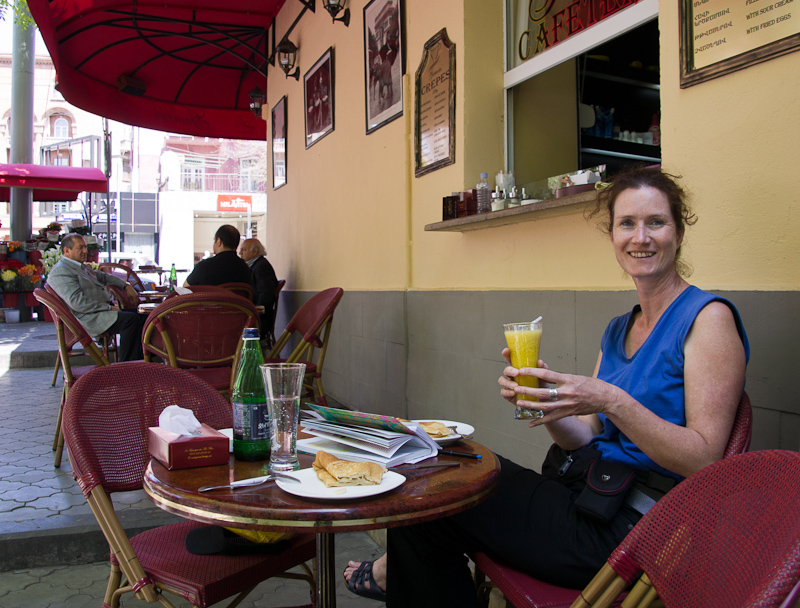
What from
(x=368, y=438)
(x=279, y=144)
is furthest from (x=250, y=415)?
(x=279, y=144)

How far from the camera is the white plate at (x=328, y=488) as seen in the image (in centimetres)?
103

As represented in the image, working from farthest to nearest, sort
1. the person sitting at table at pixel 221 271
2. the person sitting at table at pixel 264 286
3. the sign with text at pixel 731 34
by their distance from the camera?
the person sitting at table at pixel 264 286
the person sitting at table at pixel 221 271
the sign with text at pixel 731 34

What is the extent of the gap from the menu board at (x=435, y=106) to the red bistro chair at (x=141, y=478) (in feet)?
6.45

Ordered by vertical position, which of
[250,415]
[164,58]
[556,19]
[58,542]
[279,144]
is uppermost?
[164,58]

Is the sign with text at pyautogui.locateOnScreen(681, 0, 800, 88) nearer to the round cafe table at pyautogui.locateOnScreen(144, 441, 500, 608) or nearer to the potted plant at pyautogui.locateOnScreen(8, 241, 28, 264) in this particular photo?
the round cafe table at pyautogui.locateOnScreen(144, 441, 500, 608)

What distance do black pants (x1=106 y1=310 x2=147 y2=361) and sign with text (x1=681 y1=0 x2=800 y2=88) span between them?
3927 millimetres

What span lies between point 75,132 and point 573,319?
1426 inches

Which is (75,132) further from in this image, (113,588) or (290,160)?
(113,588)

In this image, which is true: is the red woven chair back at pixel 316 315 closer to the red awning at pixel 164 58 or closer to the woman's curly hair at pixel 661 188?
the woman's curly hair at pixel 661 188

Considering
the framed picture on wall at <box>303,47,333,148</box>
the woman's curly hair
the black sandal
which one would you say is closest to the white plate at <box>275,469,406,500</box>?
the black sandal

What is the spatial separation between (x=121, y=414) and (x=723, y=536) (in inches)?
55.0

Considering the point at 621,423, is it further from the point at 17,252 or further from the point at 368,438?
the point at 17,252

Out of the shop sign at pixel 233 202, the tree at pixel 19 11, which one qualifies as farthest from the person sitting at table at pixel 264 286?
the shop sign at pixel 233 202

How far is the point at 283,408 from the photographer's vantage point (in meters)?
1.16
